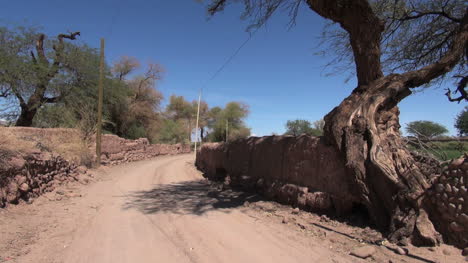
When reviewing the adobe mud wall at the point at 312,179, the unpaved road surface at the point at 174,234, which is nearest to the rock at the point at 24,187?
the unpaved road surface at the point at 174,234

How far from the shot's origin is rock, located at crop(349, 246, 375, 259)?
13.3 ft

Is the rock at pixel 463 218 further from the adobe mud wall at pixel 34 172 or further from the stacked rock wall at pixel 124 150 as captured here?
the stacked rock wall at pixel 124 150

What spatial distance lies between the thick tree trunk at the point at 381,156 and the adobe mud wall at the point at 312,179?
0.74 feet

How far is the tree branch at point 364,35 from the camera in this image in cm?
616

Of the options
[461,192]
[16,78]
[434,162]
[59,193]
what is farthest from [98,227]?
[16,78]

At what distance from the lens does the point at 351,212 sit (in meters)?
5.68

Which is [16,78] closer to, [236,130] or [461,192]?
[461,192]

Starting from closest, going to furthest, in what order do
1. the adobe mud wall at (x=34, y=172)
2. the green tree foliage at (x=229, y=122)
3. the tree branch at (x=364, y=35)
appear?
the tree branch at (x=364, y=35)
the adobe mud wall at (x=34, y=172)
the green tree foliage at (x=229, y=122)

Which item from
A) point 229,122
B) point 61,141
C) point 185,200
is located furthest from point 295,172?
point 229,122

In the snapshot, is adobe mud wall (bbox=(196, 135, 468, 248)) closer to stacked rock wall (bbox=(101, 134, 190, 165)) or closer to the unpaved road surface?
the unpaved road surface

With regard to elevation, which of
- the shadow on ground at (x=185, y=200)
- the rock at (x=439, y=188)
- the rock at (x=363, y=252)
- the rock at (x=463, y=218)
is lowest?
the shadow on ground at (x=185, y=200)

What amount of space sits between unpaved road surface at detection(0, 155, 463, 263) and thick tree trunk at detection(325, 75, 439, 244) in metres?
0.44

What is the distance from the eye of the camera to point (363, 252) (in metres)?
4.09

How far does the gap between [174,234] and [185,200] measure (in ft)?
11.3
